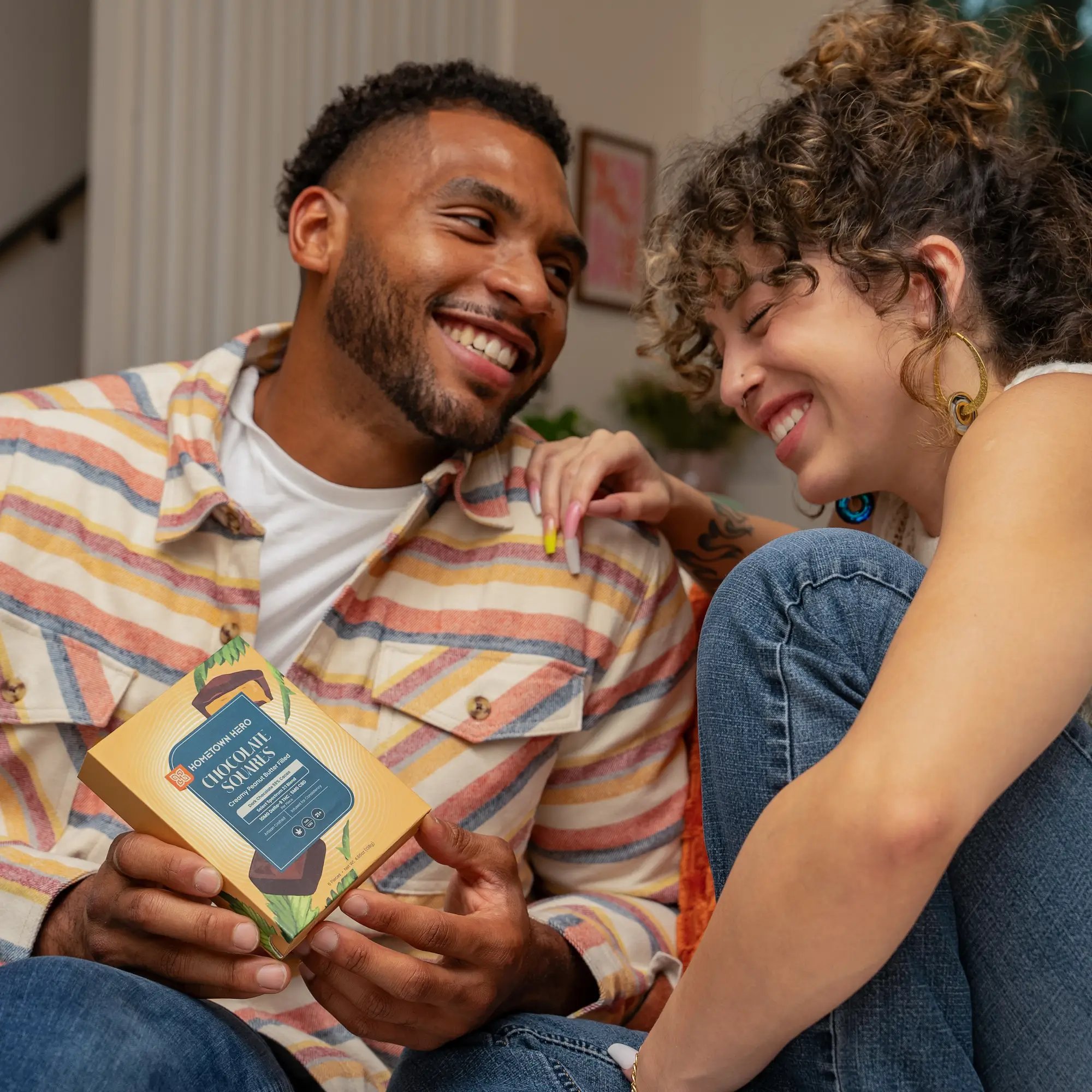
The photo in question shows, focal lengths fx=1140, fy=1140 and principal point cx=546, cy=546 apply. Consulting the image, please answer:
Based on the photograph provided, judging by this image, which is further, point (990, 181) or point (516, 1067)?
point (990, 181)

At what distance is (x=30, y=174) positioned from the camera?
3070 millimetres

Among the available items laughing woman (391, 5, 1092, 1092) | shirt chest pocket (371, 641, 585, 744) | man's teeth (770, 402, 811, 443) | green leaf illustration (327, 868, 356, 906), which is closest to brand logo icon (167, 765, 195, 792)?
green leaf illustration (327, 868, 356, 906)

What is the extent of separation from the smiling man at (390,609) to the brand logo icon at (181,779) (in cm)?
5

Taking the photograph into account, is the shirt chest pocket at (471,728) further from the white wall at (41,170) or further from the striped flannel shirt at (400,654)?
the white wall at (41,170)

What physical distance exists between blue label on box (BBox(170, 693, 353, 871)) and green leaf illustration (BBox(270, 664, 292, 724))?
0.01 metres

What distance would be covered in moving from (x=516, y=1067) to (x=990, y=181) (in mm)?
895

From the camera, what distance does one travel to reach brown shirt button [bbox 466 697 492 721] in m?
1.20

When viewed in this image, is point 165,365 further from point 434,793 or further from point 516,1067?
point 516,1067

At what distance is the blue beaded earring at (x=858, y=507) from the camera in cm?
135

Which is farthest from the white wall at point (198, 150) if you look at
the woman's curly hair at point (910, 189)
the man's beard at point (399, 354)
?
the woman's curly hair at point (910, 189)

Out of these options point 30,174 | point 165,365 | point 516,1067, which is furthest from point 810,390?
point 30,174

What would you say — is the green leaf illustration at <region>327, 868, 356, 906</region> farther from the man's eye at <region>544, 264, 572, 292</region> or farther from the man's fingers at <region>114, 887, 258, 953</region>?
the man's eye at <region>544, 264, 572, 292</region>

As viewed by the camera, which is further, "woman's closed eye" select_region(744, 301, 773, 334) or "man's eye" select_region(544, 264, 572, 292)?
"man's eye" select_region(544, 264, 572, 292)

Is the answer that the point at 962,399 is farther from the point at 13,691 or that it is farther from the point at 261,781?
the point at 13,691
